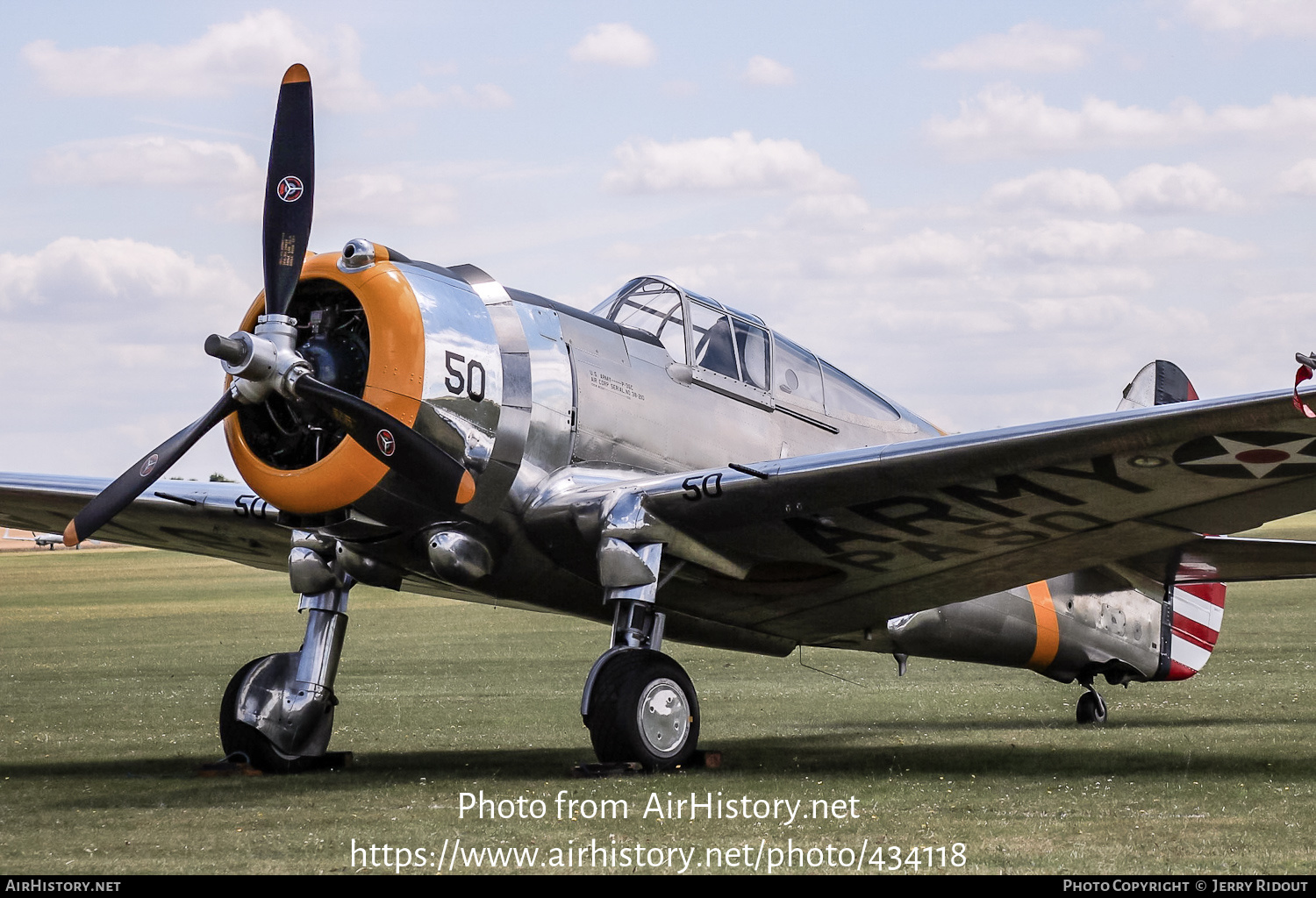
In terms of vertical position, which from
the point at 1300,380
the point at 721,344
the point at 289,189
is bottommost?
the point at 1300,380

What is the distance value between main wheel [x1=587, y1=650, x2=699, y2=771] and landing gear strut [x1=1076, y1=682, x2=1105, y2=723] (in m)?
4.95

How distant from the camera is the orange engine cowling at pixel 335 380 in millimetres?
7719

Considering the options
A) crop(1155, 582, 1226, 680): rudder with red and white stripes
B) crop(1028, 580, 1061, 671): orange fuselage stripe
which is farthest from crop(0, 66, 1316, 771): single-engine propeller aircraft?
crop(1155, 582, 1226, 680): rudder with red and white stripes

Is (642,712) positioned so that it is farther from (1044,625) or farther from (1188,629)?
(1188,629)

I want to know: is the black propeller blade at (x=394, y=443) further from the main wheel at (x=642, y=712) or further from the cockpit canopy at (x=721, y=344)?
the cockpit canopy at (x=721, y=344)

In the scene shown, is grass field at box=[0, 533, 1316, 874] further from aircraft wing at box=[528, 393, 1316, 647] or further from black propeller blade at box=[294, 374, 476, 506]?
black propeller blade at box=[294, 374, 476, 506]

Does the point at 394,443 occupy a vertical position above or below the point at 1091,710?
above

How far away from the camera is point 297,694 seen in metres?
9.27

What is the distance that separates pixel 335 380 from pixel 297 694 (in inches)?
98.6

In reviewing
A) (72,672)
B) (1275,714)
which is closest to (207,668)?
(72,672)

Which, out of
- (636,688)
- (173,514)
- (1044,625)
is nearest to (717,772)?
(636,688)

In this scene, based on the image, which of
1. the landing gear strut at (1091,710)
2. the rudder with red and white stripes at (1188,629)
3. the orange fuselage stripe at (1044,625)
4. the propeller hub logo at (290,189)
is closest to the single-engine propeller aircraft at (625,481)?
the propeller hub logo at (290,189)

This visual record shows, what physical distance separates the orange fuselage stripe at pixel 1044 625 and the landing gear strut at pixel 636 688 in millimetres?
3559

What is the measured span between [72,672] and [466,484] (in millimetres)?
12576
